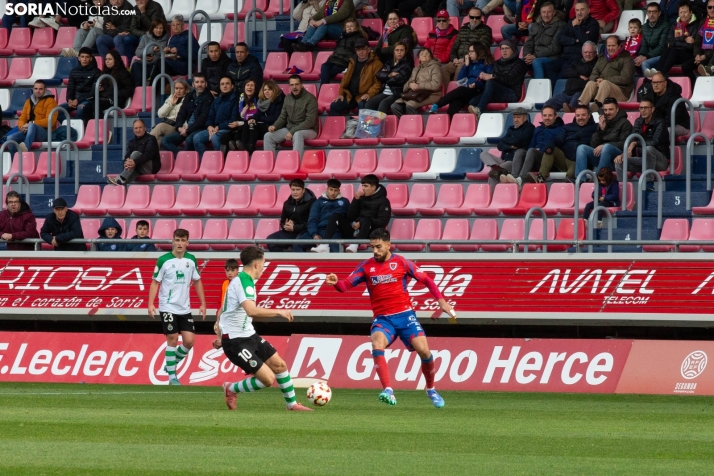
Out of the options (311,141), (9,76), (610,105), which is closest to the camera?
(610,105)

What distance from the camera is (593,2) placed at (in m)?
23.8

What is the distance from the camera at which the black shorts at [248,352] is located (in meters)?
13.7

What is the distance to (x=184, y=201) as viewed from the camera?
23734mm

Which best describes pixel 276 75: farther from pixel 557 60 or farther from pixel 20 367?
pixel 20 367

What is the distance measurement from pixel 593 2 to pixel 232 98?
6750 millimetres

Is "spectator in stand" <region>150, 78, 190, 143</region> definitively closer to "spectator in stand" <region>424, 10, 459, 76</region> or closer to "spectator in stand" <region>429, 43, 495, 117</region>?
"spectator in stand" <region>424, 10, 459, 76</region>

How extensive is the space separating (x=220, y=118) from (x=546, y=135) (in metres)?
6.42

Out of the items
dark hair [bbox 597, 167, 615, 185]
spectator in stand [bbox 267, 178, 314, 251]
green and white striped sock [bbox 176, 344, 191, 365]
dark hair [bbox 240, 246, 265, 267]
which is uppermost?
dark hair [bbox 597, 167, 615, 185]

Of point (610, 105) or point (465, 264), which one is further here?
point (610, 105)

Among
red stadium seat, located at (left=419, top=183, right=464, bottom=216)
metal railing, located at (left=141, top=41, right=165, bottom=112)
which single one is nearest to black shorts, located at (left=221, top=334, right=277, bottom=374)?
red stadium seat, located at (left=419, top=183, right=464, bottom=216)

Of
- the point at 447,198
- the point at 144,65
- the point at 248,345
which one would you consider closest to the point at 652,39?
the point at 447,198

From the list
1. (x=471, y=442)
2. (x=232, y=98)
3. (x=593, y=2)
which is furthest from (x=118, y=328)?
(x=471, y=442)

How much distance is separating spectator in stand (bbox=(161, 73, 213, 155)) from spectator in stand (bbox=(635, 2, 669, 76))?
7.86 meters

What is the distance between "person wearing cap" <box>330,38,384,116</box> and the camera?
78.5 feet
